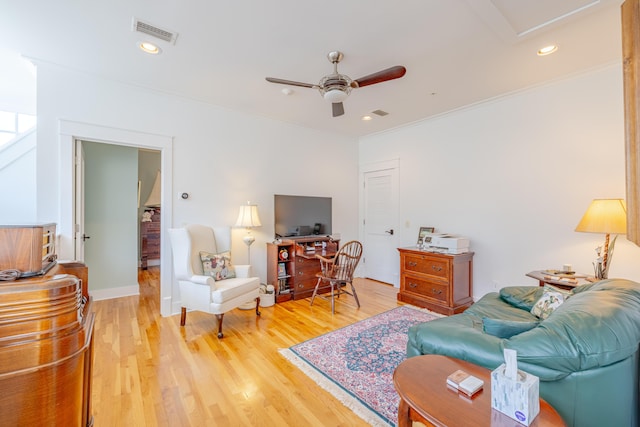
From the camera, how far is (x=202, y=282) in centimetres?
293

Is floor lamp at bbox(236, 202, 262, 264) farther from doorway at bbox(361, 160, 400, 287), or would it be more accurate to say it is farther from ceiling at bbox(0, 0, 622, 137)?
doorway at bbox(361, 160, 400, 287)

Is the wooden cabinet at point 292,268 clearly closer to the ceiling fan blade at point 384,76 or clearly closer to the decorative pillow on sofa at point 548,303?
the ceiling fan blade at point 384,76

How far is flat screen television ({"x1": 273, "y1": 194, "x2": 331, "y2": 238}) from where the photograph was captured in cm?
429

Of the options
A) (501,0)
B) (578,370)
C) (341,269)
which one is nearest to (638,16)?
(578,370)

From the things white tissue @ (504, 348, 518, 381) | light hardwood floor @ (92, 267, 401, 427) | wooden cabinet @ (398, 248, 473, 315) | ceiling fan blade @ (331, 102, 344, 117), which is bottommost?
light hardwood floor @ (92, 267, 401, 427)

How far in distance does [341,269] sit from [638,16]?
129 inches

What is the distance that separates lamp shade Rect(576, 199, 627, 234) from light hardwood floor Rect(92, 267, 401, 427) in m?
2.30

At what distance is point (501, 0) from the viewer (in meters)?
1.96

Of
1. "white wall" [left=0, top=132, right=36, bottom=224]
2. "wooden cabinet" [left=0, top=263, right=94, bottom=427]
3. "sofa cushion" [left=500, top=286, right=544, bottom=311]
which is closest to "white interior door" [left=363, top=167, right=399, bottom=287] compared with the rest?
"sofa cushion" [left=500, top=286, right=544, bottom=311]

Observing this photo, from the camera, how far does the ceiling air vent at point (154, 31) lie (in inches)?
86.7

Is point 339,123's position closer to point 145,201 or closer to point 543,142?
point 543,142

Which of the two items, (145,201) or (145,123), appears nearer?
(145,123)

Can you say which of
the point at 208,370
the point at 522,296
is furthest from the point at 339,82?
the point at 208,370

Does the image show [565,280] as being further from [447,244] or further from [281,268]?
[281,268]
